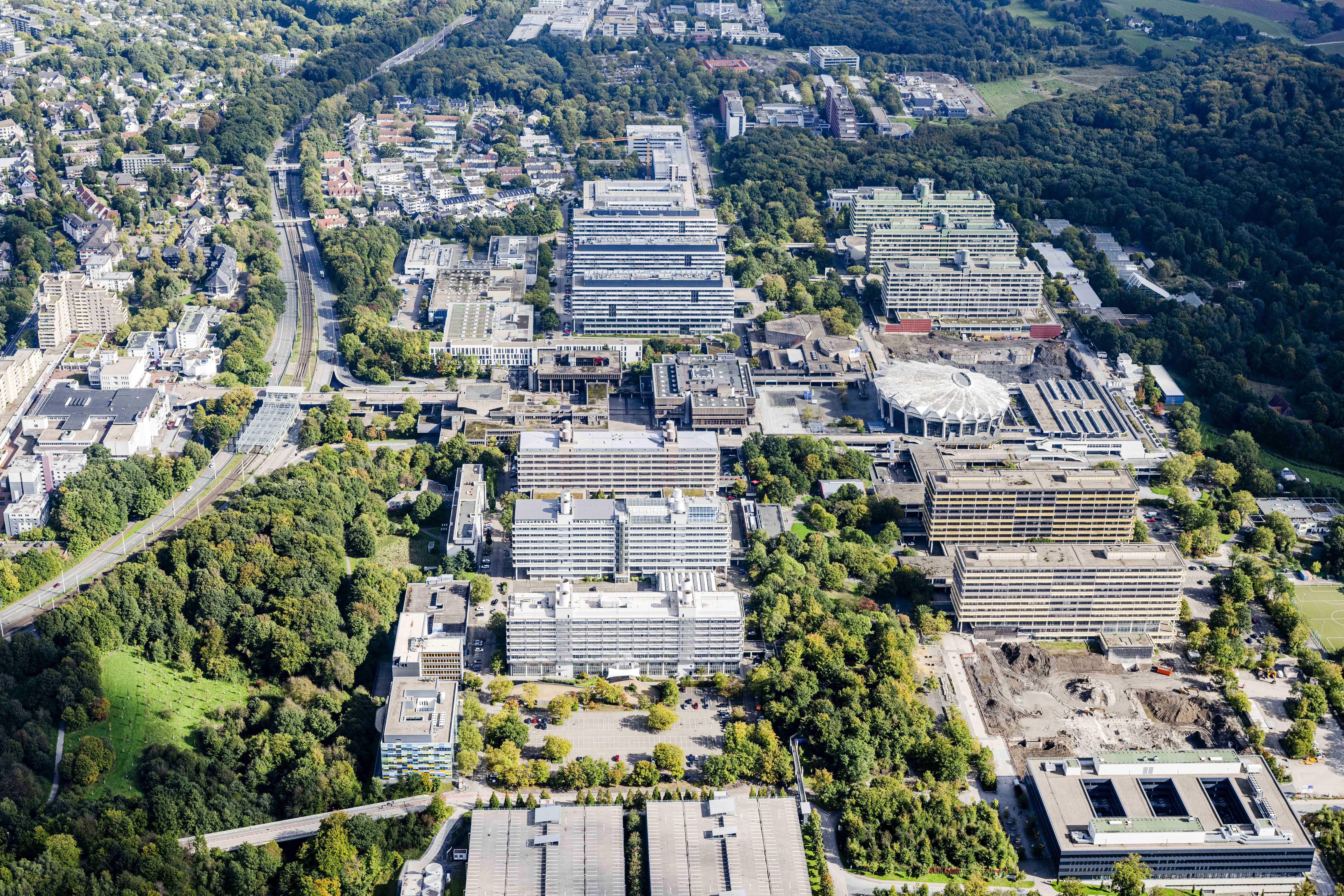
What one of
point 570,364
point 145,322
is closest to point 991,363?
point 570,364

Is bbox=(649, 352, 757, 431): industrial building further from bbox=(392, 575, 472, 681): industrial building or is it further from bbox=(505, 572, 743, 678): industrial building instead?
bbox=(392, 575, 472, 681): industrial building

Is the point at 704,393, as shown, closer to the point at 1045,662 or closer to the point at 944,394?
the point at 944,394

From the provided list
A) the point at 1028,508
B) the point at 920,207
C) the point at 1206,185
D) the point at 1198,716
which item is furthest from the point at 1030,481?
the point at 1206,185

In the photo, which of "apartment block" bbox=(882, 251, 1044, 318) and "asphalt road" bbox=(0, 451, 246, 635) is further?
"apartment block" bbox=(882, 251, 1044, 318)

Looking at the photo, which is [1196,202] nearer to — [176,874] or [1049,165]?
[1049,165]

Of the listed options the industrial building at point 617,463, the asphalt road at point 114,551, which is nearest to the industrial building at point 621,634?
the industrial building at point 617,463

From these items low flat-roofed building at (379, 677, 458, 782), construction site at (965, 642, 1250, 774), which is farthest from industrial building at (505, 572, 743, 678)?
construction site at (965, 642, 1250, 774)
